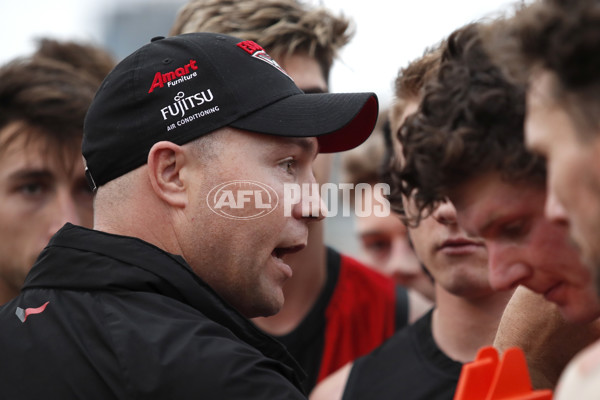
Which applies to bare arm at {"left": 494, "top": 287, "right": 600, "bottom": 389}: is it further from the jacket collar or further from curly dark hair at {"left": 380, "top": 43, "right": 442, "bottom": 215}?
curly dark hair at {"left": 380, "top": 43, "right": 442, "bottom": 215}

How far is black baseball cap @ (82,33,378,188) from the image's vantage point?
98.6 inches

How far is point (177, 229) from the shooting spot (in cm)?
254

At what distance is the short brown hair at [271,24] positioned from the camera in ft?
13.6

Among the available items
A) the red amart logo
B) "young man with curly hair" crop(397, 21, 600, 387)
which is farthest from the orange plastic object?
the red amart logo

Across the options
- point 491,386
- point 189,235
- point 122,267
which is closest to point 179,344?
point 122,267

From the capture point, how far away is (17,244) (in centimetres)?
446

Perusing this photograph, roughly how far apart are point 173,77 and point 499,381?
1391 mm

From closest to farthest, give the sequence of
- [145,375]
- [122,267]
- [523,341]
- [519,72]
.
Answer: [519,72] → [145,375] → [122,267] → [523,341]

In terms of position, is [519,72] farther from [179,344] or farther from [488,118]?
[179,344]

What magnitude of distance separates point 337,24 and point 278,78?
1.97 metres

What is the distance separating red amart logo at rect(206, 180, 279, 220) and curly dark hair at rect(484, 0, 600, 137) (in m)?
1.14

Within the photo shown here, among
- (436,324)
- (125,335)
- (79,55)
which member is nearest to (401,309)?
(436,324)

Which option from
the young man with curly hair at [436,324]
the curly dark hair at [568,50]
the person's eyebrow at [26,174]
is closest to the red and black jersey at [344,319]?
the young man with curly hair at [436,324]

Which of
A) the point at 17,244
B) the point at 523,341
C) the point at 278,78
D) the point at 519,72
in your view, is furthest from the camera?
the point at 17,244
